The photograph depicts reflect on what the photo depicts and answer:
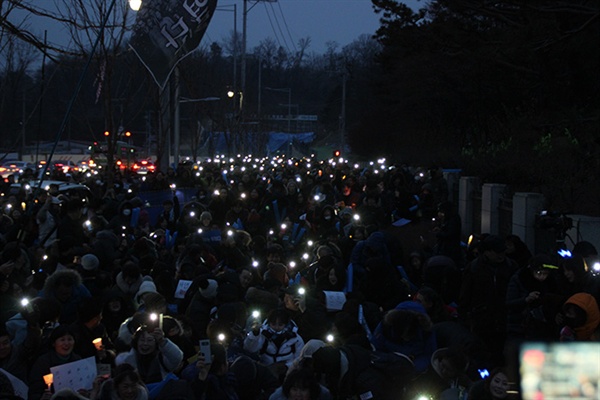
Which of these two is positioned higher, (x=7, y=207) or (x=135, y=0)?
(x=135, y=0)

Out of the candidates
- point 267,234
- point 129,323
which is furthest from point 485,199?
point 129,323

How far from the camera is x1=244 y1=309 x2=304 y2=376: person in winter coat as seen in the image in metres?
7.32

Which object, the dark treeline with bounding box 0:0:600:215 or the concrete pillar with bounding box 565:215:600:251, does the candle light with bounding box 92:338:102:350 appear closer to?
the dark treeline with bounding box 0:0:600:215

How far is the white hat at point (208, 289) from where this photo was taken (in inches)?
354

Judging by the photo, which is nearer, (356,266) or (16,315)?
A: (16,315)

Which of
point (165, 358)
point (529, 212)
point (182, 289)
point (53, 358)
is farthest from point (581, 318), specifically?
point (529, 212)

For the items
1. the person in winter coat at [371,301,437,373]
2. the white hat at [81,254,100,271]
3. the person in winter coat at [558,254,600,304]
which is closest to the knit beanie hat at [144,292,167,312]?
the white hat at [81,254,100,271]

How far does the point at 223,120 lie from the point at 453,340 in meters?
51.0

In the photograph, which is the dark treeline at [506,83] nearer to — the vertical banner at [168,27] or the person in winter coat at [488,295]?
the vertical banner at [168,27]

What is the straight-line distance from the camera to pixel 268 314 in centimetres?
826

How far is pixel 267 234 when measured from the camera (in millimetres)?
15656

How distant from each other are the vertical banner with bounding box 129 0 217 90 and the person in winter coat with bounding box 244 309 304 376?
249 inches

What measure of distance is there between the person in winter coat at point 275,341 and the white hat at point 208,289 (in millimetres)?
1620

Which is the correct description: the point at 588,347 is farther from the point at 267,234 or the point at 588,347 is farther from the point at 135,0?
the point at 267,234
